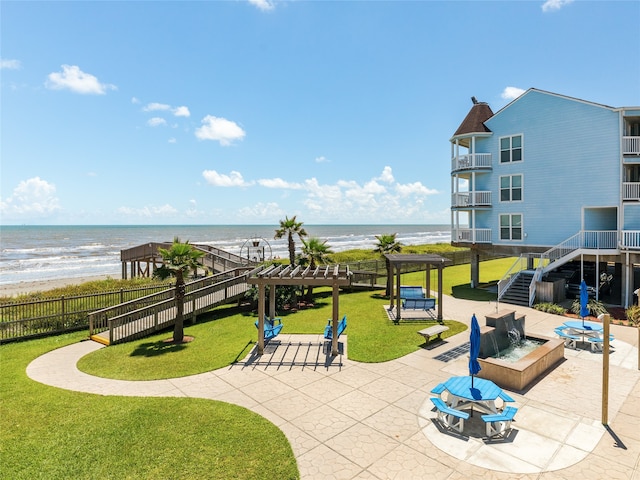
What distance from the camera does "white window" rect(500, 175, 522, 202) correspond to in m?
23.6

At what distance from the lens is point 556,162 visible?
2184 cm

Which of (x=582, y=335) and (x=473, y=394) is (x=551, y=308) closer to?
(x=582, y=335)

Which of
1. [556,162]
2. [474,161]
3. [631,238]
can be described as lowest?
[631,238]

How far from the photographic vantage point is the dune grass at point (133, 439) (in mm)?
6355

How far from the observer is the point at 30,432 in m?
7.67

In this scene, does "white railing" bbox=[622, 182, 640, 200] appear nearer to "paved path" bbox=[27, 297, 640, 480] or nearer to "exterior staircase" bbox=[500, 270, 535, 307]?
"exterior staircase" bbox=[500, 270, 535, 307]

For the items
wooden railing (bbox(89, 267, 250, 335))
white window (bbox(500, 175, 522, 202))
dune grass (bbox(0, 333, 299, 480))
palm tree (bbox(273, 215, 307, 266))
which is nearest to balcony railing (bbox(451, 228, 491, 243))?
white window (bbox(500, 175, 522, 202))

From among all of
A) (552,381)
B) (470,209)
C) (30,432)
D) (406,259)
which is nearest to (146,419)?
(30,432)

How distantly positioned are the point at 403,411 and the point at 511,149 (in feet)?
70.1

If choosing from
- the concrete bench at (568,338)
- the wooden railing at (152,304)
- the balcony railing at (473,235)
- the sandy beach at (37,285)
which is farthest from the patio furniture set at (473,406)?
the sandy beach at (37,285)

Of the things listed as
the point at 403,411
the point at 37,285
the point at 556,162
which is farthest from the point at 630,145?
the point at 37,285

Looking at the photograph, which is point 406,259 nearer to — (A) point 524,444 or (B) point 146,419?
(A) point 524,444

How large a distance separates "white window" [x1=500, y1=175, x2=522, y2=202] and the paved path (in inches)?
488

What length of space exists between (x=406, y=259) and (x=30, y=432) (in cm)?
1479
